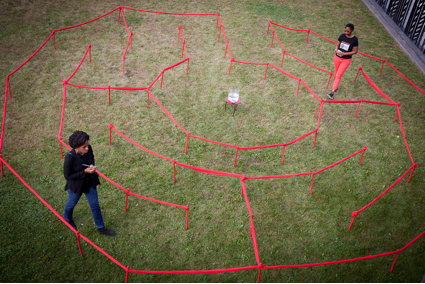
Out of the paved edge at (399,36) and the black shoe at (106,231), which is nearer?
the black shoe at (106,231)

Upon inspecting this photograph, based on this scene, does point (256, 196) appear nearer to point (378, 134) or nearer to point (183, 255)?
point (183, 255)

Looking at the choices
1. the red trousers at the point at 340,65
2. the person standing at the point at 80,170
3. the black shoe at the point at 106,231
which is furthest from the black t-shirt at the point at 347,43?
the black shoe at the point at 106,231

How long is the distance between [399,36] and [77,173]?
14436 mm

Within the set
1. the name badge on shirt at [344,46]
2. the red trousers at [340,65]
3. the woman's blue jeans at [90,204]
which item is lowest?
the woman's blue jeans at [90,204]

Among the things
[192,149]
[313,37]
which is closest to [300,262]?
[192,149]

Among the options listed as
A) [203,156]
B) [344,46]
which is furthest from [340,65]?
[203,156]

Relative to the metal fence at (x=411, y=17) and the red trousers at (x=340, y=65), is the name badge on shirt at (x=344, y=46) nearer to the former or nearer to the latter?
the red trousers at (x=340, y=65)

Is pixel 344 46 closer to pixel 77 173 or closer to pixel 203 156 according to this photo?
pixel 203 156

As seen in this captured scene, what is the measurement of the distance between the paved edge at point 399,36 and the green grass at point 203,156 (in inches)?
15.6

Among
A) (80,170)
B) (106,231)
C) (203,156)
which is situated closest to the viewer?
(80,170)

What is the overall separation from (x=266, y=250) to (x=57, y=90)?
7.67m

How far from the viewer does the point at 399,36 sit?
1395cm

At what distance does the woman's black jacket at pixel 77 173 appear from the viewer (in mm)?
5359

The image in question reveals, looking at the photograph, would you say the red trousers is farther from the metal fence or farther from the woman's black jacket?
the woman's black jacket
